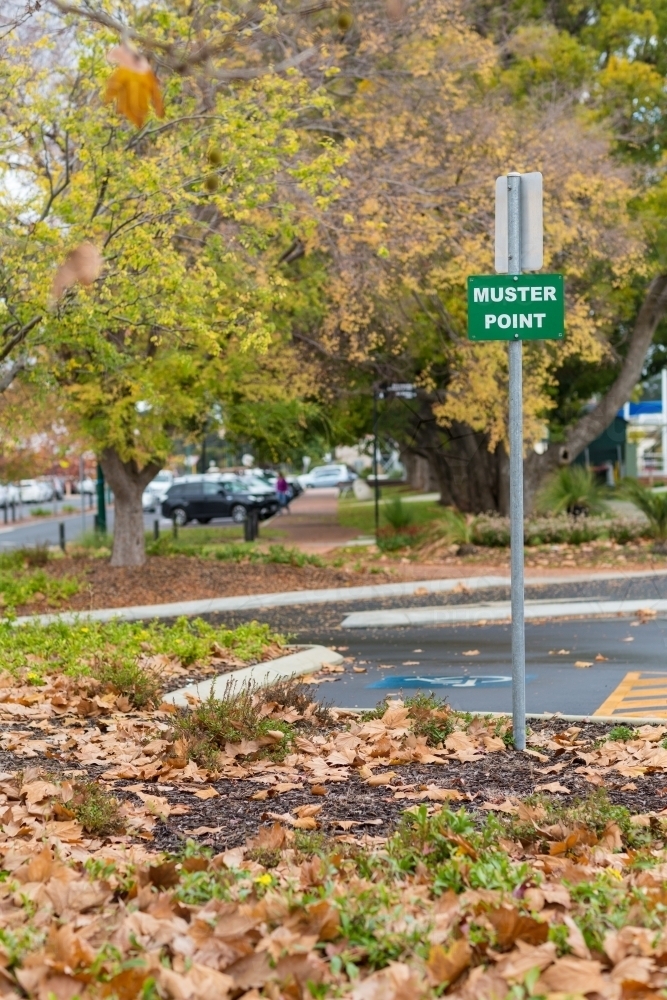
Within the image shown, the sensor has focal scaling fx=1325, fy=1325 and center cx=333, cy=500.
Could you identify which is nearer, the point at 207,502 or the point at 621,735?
the point at 621,735

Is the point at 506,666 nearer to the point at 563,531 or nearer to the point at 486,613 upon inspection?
the point at 486,613

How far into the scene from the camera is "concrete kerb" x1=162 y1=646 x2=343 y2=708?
9727mm

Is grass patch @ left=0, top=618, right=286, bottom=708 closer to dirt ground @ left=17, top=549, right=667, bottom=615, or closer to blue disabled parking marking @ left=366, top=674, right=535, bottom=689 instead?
blue disabled parking marking @ left=366, top=674, right=535, bottom=689

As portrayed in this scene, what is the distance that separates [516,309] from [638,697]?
3669 mm

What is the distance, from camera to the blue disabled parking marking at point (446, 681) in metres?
11.3

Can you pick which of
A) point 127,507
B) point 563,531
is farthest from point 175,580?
point 563,531

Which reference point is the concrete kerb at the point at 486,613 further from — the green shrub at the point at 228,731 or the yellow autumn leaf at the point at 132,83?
the yellow autumn leaf at the point at 132,83

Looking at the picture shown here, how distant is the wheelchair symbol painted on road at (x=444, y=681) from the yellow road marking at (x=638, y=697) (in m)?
0.95

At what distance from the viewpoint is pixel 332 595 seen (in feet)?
65.3

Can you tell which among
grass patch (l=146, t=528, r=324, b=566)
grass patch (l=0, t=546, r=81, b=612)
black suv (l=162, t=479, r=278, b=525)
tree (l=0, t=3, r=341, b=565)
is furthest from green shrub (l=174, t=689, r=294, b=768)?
black suv (l=162, t=479, r=278, b=525)

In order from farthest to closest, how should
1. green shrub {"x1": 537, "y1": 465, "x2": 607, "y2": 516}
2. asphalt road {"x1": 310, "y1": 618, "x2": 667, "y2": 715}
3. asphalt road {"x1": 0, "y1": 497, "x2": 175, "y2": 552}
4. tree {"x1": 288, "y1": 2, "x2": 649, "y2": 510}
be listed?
asphalt road {"x1": 0, "y1": 497, "x2": 175, "y2": 552} → green shrub {"x1": 537, "y1": 465, "x2": 607, "y2": 516} → tree {"x1": 288, "y1": 2, "x2": 649, "y2": 510} → asphalt road {"x1": 310, "y1": 618, "x2": 667, "y2": 715}

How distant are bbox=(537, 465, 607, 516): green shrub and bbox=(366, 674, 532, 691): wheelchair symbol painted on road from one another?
16.4 meters

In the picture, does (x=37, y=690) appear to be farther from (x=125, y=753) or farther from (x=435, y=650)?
(x=435, y=650)

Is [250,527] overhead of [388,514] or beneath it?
beneath
